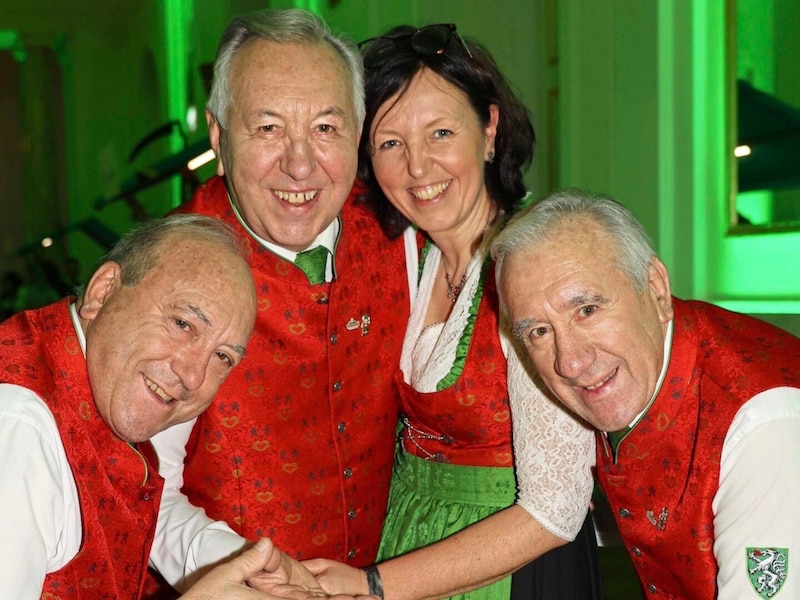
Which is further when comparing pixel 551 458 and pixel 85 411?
pixel 551 458

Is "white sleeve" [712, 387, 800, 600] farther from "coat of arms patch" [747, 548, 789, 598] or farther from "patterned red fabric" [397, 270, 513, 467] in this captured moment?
"patterned red fabric" [397, 270, 513, 467]

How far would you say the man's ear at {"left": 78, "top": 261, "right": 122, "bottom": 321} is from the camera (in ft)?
5.22

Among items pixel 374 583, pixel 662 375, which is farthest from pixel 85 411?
pixel 662 375

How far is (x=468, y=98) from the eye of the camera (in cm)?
212

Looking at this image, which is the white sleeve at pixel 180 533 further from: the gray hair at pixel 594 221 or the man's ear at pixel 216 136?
the gray hair at pixel 594 221

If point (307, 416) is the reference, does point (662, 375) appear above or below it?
above

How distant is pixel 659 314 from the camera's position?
1626 mm

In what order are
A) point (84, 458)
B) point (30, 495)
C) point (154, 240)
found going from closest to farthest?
point (30, 495) → point (84, 458) → point (154, 240)

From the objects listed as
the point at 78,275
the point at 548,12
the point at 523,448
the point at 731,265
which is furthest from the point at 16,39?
the point at 523,448

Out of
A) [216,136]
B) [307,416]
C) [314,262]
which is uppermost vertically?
[216,136]

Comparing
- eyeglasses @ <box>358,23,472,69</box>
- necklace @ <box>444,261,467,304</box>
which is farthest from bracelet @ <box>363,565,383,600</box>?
eyeglasses @ <box>358,23,472,69</box>

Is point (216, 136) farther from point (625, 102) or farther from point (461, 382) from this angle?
point (625, 102)

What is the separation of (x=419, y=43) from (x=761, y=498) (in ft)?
3.97

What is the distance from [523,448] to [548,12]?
4.69 m
